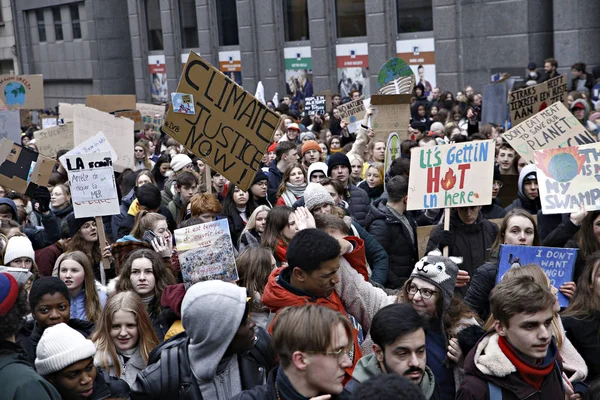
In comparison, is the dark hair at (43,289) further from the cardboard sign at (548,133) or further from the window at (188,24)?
the window at (188,24)

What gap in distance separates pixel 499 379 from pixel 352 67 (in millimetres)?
22431

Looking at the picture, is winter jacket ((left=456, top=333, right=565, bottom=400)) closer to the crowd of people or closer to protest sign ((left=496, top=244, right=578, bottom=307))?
the crowd of people

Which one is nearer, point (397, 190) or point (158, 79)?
point (397, 190)

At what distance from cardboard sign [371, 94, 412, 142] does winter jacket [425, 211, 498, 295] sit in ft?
16.3

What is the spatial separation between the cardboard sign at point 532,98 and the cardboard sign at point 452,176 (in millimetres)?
4151

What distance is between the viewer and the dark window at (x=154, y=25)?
35938mm

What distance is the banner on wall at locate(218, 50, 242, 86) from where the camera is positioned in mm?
30453

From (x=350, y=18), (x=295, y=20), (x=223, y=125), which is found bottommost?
(x=223, y=125)

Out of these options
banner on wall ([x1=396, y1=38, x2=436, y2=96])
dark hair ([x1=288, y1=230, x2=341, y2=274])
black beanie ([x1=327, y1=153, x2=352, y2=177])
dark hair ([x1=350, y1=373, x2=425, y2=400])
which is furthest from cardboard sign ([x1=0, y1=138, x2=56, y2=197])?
banner on wall ([x1=396, y1=38, x2=436, y2=96])

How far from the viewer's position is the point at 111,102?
59.3 feet

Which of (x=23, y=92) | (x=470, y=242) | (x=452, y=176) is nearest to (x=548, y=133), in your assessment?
(x=452, y=176)

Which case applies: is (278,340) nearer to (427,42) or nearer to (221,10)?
(427,42)

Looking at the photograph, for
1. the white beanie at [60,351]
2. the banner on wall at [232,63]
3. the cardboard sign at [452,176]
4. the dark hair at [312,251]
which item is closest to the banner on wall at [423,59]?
the banner on wall at [232,63]

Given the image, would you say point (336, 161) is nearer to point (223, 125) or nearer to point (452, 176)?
point (223, 125)
